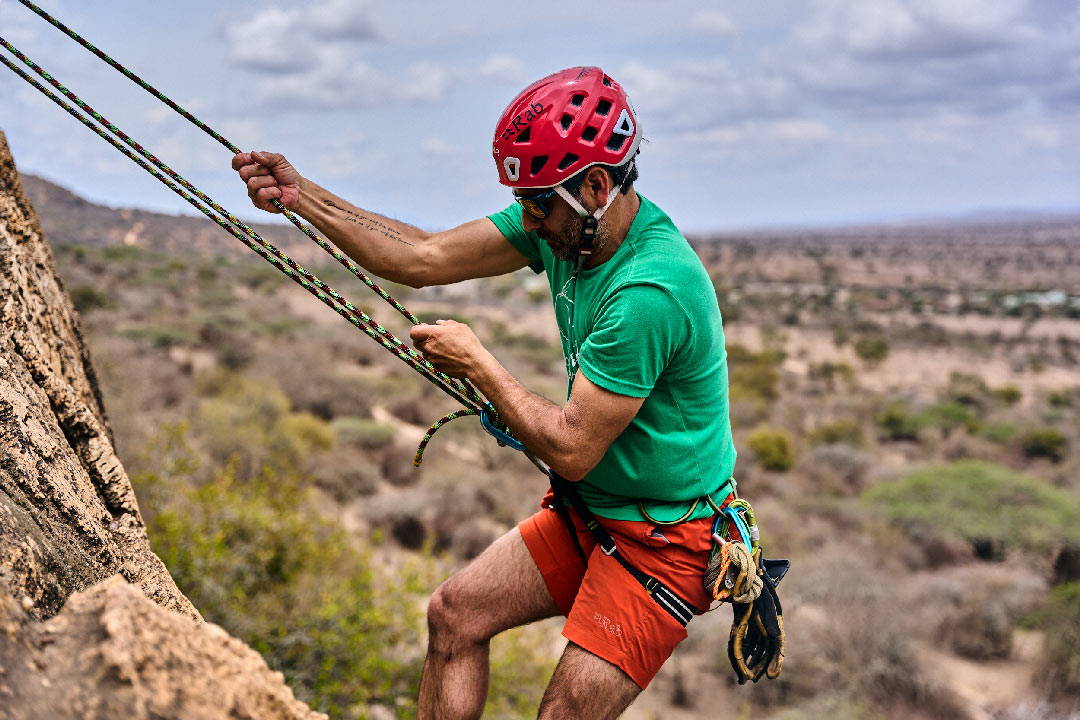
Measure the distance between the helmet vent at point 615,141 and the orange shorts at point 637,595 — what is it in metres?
1.18

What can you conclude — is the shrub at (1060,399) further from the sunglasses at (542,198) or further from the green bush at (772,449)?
the sunglasses at (542,198)

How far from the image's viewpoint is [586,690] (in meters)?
2.75

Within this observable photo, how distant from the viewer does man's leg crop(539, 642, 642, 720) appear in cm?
273

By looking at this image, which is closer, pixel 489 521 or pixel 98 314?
pixel 489 521

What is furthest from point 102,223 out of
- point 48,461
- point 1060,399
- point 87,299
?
point 1060,399

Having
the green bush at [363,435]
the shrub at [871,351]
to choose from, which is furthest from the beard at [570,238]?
the shrub at [871,351]

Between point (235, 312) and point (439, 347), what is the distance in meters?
22.3

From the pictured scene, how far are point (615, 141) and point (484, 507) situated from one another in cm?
979

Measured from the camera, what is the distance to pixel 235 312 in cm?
2372

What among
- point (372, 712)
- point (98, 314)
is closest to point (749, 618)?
point (372, 712)

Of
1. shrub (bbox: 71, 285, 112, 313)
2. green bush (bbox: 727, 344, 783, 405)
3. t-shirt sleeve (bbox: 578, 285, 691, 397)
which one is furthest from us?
green bush (bbox: 727, 344, 783, 405)

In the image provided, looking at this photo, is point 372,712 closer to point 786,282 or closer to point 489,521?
point 489,521

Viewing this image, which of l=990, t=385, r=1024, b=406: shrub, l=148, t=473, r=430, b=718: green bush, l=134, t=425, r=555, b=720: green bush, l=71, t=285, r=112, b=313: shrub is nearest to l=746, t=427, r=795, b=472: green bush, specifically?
l=134, t=425, r=555, b=720: green bush

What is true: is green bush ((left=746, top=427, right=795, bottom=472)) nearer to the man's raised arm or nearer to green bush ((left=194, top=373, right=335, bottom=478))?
green bush ((left=194, top=373, right=335, bottom=478))
